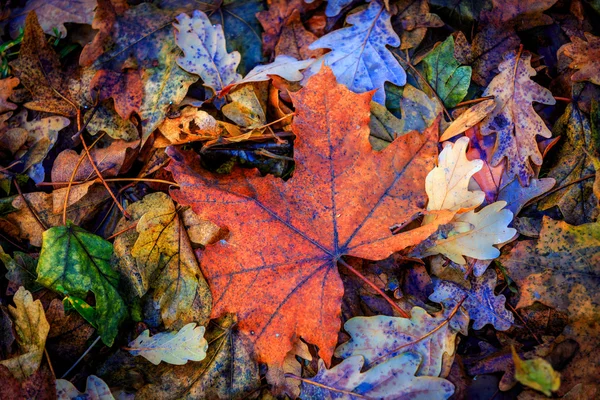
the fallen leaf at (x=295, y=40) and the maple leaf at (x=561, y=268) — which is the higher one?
the fallen leaf at (x=295, y=40)

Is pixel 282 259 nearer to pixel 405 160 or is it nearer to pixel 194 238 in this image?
pixel 194 238

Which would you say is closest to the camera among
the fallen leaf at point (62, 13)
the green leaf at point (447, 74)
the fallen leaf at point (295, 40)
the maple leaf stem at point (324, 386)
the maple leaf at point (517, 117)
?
the maple leaf stem at point (324, 386)

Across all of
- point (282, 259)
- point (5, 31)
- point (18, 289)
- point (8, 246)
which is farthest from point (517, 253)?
point (5, 31)

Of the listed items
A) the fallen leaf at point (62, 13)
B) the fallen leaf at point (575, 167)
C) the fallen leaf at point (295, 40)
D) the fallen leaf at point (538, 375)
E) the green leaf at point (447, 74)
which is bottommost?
the fallen leaf at point (538, 375)

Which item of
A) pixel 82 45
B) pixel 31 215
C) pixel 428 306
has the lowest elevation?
pixel 428 306

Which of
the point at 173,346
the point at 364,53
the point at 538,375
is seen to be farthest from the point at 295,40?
the point at 538,375

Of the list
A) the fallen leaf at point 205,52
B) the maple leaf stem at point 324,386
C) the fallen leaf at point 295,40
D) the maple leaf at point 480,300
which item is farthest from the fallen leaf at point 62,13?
the maple leaf at point 480,300

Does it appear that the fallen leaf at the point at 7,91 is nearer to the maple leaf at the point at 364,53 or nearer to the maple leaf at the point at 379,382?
the maple leaf at the point at 364,53
